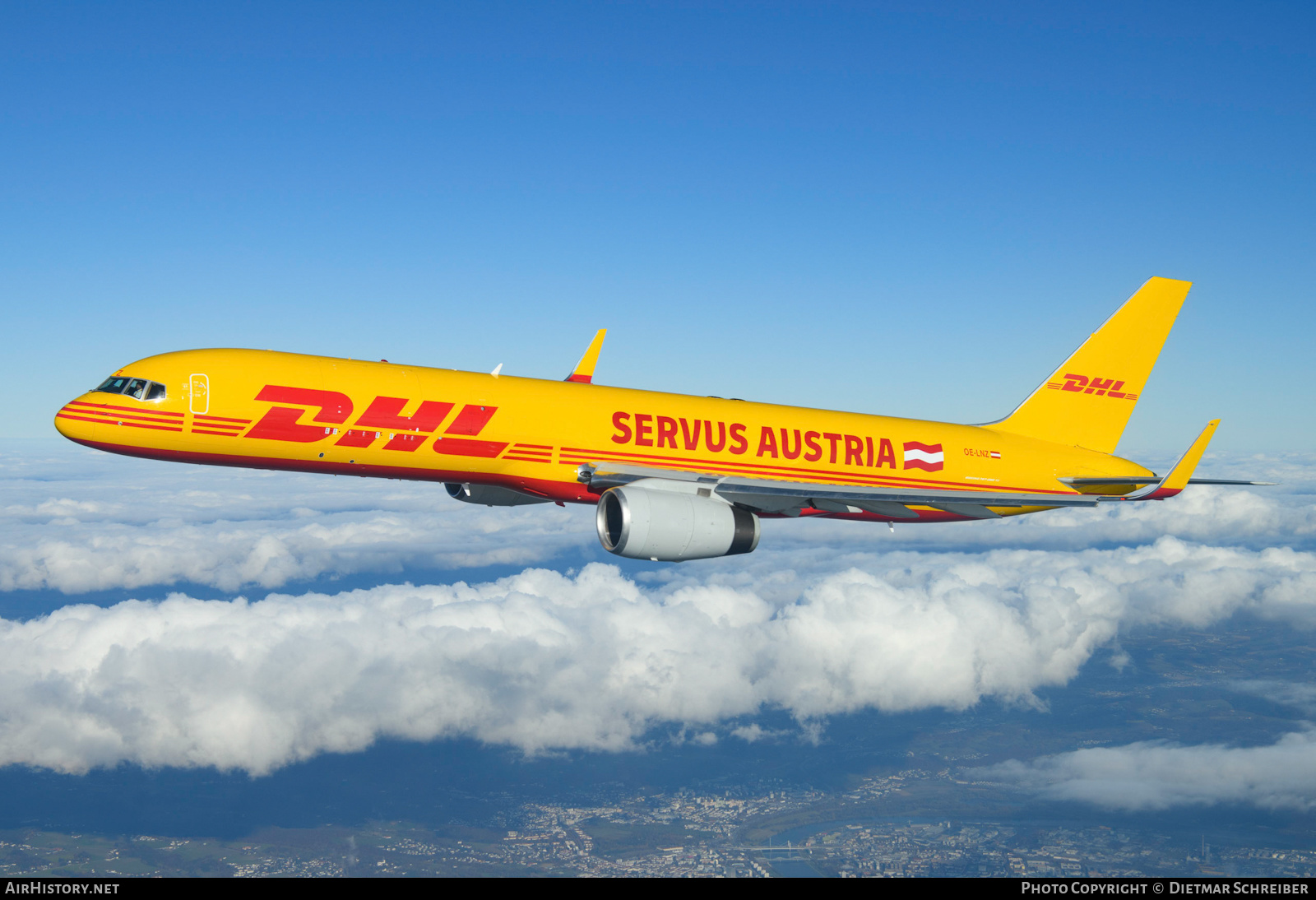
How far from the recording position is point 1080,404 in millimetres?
44156

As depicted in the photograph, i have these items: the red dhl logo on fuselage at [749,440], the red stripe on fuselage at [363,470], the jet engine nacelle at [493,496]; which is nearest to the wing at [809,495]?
the red stripe on fuselage at [363,470]

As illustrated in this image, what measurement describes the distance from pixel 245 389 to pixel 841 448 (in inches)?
935

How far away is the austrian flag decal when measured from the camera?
A: 38844mm

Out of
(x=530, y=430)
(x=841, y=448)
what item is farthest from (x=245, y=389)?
(x=841, y=448)

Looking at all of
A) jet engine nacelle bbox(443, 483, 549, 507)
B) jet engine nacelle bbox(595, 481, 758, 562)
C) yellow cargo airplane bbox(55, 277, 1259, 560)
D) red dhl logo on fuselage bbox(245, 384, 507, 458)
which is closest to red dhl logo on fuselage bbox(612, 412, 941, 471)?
yellow cargo airplane bbox(55, 277, 1259, 560)

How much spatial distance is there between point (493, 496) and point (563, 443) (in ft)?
13.5

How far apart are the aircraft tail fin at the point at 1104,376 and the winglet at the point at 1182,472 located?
9.33 meters

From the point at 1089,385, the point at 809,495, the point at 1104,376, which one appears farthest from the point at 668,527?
the point at 1104,376

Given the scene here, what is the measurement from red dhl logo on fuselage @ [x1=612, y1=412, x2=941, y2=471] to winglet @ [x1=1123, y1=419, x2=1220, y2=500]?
905 cm

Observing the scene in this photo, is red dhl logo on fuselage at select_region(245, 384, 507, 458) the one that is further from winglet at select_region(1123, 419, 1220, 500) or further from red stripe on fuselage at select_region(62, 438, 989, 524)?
winglet at select_region(1123, 419, 1220, 500)

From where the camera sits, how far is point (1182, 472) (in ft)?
106
